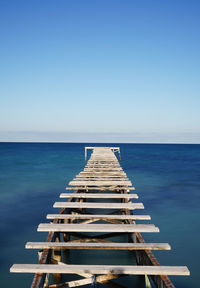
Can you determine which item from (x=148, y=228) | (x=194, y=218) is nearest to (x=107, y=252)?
(x=148, y=228)

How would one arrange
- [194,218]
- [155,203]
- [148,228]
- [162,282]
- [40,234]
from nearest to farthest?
1. [162,282]
2. [148,228]
3. [40,234]
4. [194,218]
5. [155,203]

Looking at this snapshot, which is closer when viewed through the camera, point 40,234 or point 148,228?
point 148,228

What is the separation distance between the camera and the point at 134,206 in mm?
6379

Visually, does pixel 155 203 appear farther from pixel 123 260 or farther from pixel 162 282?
pixel 162 282

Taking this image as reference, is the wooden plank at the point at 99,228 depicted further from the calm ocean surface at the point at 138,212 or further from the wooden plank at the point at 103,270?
the calm ocean surface at the point at 138,212

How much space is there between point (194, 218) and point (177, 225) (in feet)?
4.94

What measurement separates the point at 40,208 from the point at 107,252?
6298 mm

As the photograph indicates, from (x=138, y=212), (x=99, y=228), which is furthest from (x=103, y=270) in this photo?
(x=138, y=212)

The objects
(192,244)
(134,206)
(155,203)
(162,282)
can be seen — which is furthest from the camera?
(155,203)

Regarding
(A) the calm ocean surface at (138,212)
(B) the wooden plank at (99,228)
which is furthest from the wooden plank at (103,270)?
(A) the calm ocean surface at (138,212)

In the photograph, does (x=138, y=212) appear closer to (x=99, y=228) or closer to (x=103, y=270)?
(x=99, y=228)

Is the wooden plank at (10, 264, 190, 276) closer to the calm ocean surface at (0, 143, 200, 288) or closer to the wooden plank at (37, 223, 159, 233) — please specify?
the wooden plank at (37, 223, 159, 233)

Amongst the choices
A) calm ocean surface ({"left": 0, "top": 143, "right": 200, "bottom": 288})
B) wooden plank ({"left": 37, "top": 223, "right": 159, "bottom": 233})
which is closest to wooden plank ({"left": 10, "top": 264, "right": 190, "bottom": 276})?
wooden plank ({"left": 37, "top": 223, "right": 159, "bottom": 233})

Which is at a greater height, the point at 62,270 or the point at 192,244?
the point at 62,270
